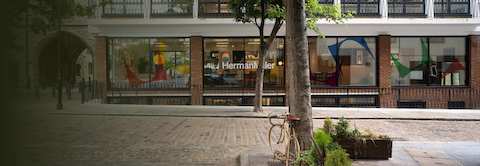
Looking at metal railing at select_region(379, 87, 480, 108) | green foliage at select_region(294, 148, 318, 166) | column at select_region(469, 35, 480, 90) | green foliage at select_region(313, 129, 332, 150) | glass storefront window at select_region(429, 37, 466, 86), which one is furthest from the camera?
glass storefront window at select_region(429, 37, 466, 86)

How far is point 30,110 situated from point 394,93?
2384cm

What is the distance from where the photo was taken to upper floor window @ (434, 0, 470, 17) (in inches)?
798

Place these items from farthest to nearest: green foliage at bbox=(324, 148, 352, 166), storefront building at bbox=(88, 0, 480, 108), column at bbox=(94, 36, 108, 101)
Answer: storefront building at bbox=(88, 0, 480, 108) < green foliage at bbox=(324, 148, 352, 166) < column at bbox=(94, 36, 108, 101)

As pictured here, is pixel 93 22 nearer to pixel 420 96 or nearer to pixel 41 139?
pixel 41 139

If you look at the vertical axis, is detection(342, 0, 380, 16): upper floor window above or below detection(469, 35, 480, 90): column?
above

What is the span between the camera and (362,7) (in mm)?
22859

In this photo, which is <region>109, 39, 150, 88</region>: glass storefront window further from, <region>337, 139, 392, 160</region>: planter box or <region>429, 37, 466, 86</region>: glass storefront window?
<region>429, 37, 466, 86</region>: glass storefront window

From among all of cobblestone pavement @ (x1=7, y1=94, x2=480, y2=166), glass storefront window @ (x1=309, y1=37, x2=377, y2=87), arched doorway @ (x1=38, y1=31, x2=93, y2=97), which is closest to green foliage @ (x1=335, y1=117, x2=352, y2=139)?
cobblestone pavement @ (x1=7, y1=94, x2=480, y2=166)

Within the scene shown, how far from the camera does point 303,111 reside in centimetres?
722

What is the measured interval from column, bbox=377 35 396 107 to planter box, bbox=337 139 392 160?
15805 millimetres

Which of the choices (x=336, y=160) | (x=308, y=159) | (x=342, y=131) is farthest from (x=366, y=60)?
(x=336, y=160)

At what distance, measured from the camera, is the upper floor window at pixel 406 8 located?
2222cm

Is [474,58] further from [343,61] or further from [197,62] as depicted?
[197,62]

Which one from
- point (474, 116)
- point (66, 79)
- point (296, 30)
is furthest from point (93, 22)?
point (474, 116)
